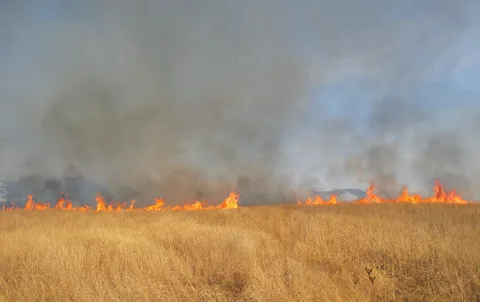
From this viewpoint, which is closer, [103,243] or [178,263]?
[178,263]

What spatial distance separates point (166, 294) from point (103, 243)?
5.11 m

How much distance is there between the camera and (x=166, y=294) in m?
6.14

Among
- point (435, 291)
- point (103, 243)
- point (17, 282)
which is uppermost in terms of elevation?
point (103, 243)

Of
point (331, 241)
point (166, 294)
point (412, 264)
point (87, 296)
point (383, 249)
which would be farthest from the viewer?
point (331, 241)

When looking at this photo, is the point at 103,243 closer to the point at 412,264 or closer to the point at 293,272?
the point at 293,272

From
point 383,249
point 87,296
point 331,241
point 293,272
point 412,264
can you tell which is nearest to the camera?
point 87,296

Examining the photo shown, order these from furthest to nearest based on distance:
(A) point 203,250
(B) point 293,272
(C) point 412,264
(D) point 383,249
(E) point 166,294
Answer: (A) point 203,250 < (D) point 383,249 < (C) point 412,264 < (B) point 293,272 < (E) point 166,294

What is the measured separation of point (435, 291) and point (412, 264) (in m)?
1.79

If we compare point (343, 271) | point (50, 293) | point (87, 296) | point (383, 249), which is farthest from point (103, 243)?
point (383, 249)

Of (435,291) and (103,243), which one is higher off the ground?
(103,243)

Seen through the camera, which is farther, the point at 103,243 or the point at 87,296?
the point at 103,243

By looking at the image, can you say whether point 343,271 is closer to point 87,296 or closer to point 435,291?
point 435,291

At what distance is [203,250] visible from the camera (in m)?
9.72

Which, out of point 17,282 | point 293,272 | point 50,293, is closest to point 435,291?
point 293,272
